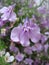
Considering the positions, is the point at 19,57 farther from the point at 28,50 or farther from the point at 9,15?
the point at 9,15

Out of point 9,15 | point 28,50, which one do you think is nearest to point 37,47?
point 28,50

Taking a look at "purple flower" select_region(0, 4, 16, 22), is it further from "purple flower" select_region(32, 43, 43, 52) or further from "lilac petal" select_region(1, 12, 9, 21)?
"purple flower" select_region(32, 43, 43, 52)

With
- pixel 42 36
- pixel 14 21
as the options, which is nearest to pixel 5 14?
pixel 14 21

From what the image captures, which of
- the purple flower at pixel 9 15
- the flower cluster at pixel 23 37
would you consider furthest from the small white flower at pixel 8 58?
the purple flower at pixel 9 15

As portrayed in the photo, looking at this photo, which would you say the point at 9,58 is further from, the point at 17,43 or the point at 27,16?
the point at 27,16

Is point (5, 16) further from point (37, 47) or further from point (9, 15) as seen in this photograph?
point (37, 47)

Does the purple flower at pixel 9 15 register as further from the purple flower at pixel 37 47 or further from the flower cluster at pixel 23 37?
the purple flower at pixel 37 47

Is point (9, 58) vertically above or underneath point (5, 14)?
underneath

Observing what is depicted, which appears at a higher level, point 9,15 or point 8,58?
point 9,15
